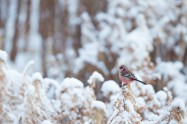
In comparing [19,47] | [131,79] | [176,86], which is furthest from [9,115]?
[19,47]

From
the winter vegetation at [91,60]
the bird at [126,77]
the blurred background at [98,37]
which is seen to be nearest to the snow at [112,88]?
the winter vegetation at [91,60]

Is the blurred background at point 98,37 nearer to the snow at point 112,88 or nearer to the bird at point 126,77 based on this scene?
the snow at point 112,88

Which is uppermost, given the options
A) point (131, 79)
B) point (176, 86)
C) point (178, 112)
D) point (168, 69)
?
point (168, 69)

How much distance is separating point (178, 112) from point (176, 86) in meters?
2.11

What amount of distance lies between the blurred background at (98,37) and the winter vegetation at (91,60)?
1cm

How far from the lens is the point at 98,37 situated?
7.47 metres

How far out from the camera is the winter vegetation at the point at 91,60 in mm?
4332

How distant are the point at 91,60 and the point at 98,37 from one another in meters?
0.71

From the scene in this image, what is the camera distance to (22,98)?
15.1 feet

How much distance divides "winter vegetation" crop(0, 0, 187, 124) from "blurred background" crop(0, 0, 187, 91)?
0.04 ft

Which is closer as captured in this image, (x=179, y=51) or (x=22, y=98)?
(x=22, y=98)

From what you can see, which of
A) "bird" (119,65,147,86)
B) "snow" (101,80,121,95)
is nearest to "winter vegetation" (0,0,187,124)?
"snow" (101,80,121,95)

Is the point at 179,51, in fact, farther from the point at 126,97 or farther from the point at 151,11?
the point at 126,97

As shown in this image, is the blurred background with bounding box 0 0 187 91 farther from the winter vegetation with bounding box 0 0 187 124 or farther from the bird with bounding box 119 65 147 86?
the bird with bounding box 119 65 147 86
